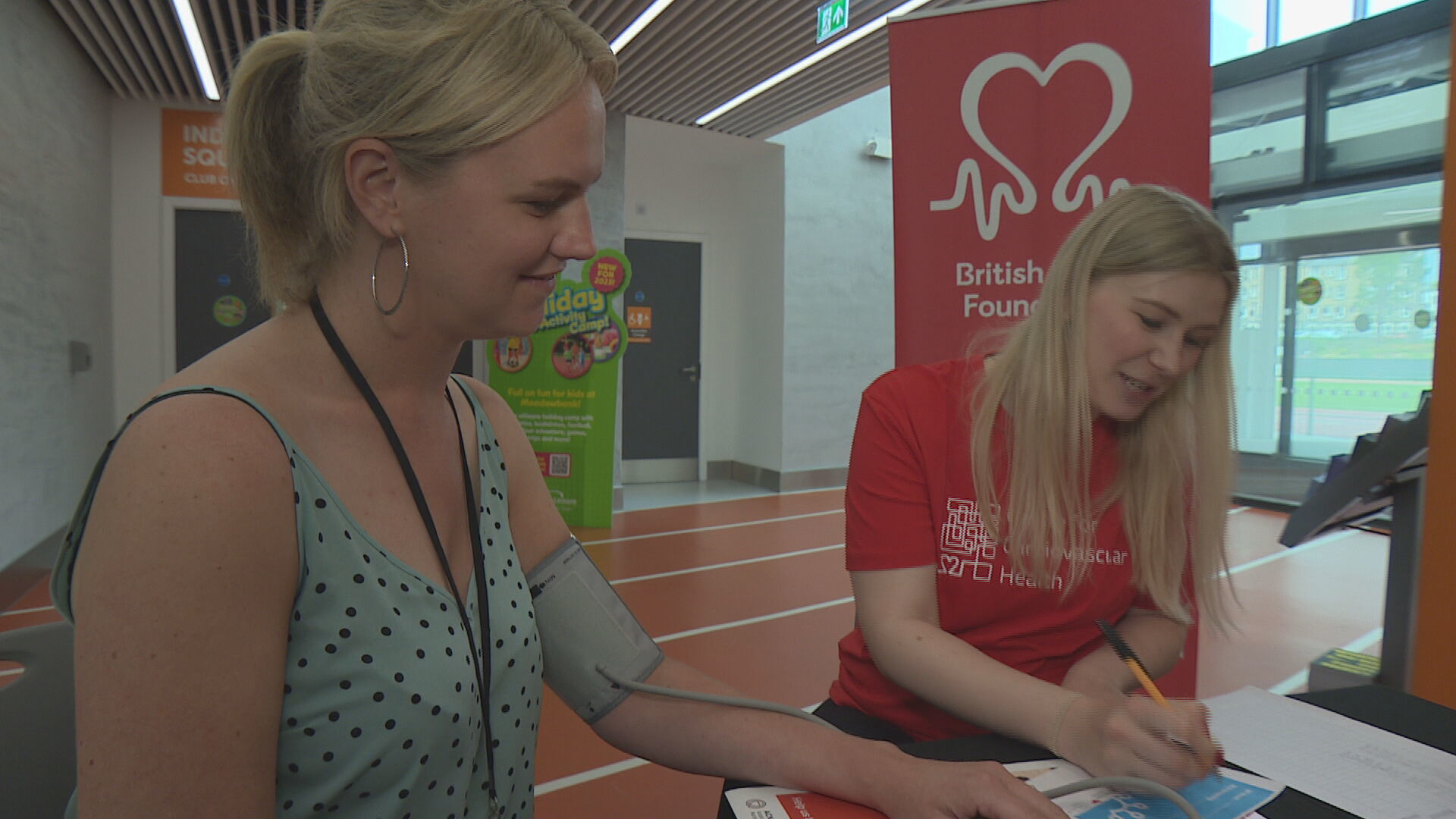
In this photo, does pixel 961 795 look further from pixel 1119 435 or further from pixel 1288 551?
pixel 1288 551

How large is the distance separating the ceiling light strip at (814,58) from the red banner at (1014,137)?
1.91 m

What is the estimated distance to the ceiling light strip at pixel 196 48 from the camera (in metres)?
4.50

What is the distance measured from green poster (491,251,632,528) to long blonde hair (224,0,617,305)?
4.89 metres

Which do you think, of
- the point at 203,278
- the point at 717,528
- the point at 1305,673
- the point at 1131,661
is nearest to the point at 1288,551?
the point at 1305,673

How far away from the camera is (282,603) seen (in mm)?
708

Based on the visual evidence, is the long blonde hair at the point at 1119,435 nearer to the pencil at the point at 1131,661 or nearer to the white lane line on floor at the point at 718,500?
the pencil at the point at 1131,661

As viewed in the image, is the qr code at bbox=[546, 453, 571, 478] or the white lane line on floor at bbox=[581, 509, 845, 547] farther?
the qr code at bbox=[546, 453, 571, 478]

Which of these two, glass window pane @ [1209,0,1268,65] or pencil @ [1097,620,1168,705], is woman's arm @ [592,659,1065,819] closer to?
pencil @ [1097,620,1168,705]

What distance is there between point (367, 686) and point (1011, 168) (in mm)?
2054

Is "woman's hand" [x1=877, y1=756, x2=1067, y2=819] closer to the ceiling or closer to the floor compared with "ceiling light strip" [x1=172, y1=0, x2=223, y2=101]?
closer to the floor

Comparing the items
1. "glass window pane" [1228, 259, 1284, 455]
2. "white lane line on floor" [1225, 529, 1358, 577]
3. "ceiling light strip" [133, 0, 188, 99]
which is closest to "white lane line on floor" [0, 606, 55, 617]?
"ceiling light strip" [133, 0, 188, 99]

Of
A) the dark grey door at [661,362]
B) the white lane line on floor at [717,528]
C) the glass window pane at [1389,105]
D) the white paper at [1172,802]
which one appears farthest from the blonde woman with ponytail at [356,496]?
the glass window pane at [1389,105]

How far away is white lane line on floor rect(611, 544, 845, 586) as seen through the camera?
4.50 m

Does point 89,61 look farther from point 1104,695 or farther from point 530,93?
point 1104,695
